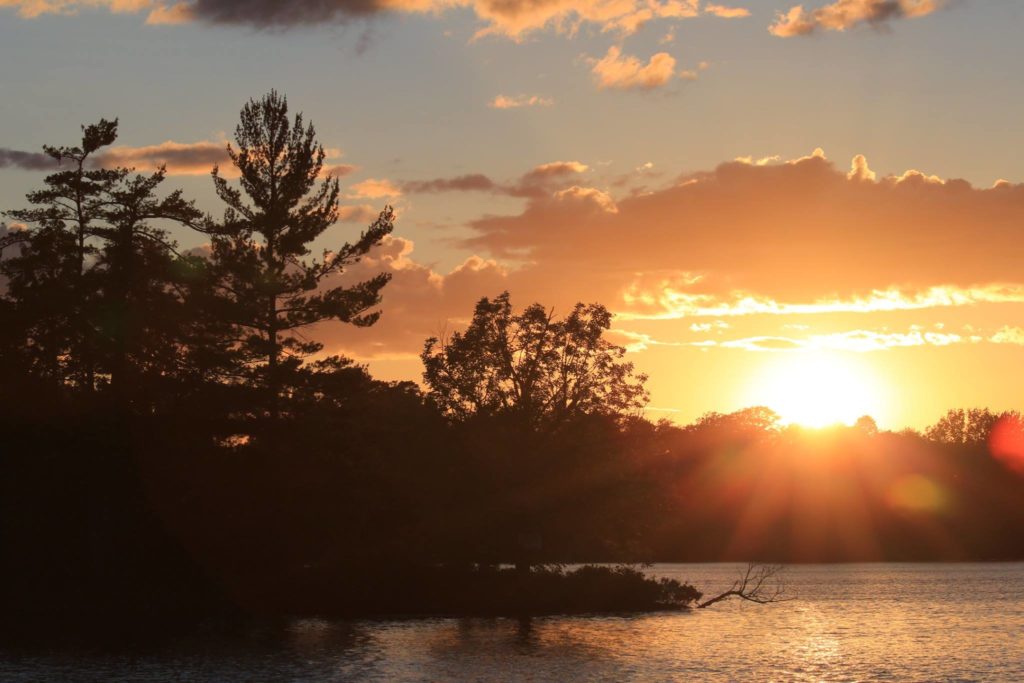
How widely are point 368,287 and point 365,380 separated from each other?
5479 millimetres

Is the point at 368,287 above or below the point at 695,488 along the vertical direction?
above

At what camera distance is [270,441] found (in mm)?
69688

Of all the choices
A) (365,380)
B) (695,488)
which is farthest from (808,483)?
(365,380)

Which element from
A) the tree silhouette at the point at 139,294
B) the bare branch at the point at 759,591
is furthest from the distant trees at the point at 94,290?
the bare branch at the point at 759,591

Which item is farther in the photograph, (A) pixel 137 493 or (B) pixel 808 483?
(B) pixel 808 483

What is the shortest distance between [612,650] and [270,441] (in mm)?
24873

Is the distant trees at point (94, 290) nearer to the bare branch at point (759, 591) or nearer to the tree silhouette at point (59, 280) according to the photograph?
the tree silhouette at point (59, 280)

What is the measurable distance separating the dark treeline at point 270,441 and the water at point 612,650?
19.1 feet

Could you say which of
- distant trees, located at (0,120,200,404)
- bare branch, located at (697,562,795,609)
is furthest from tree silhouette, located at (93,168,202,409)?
bare branch, located at (697,562,795,609)

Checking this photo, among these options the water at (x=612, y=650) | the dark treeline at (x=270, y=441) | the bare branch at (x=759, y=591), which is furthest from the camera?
the bare branch at (x=759, y=591)

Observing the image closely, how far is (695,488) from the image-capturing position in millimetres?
160125

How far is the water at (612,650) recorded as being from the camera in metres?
46.9

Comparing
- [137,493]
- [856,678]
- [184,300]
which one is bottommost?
[856,678]

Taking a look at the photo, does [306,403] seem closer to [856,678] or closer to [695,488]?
[856,678]
